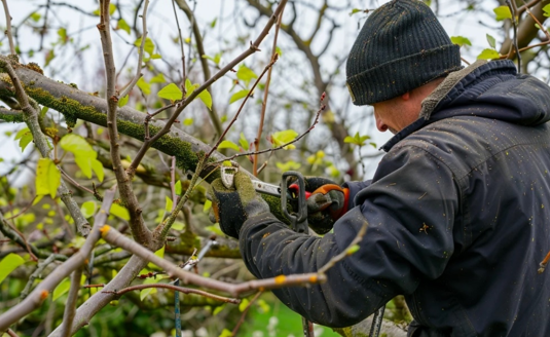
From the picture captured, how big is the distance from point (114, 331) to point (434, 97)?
238 inches

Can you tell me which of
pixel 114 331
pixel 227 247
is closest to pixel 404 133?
pixel 227 247

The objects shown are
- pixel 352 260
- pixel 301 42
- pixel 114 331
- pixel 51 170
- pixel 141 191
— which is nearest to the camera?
pixel 51 170

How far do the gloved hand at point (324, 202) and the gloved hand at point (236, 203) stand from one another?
10.7 inches

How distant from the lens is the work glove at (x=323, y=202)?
2115mm

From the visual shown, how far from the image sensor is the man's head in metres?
1.88

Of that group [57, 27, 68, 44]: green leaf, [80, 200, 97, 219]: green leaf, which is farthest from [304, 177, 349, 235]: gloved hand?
[57, 27, 68, 44]: green leaf

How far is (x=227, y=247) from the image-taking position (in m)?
3.05

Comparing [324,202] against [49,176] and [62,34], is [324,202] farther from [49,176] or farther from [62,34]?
[62,34]

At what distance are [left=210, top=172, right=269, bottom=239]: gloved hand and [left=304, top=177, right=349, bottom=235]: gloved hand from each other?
272 millimetres

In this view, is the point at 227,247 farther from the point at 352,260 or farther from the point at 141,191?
the point at 141,191

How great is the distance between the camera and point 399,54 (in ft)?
6.19

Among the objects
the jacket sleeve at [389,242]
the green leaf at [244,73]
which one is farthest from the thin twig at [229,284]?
the green leaf at [244,73]

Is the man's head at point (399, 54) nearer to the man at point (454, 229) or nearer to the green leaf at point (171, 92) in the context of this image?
the man at point (454, 229)

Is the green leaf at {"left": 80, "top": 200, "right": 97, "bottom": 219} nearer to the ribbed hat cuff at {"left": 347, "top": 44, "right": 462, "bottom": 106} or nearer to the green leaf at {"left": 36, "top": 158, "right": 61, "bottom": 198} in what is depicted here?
the green leaf at {"left": 36, "top": 158, "right": 61, "bottom": 198}
